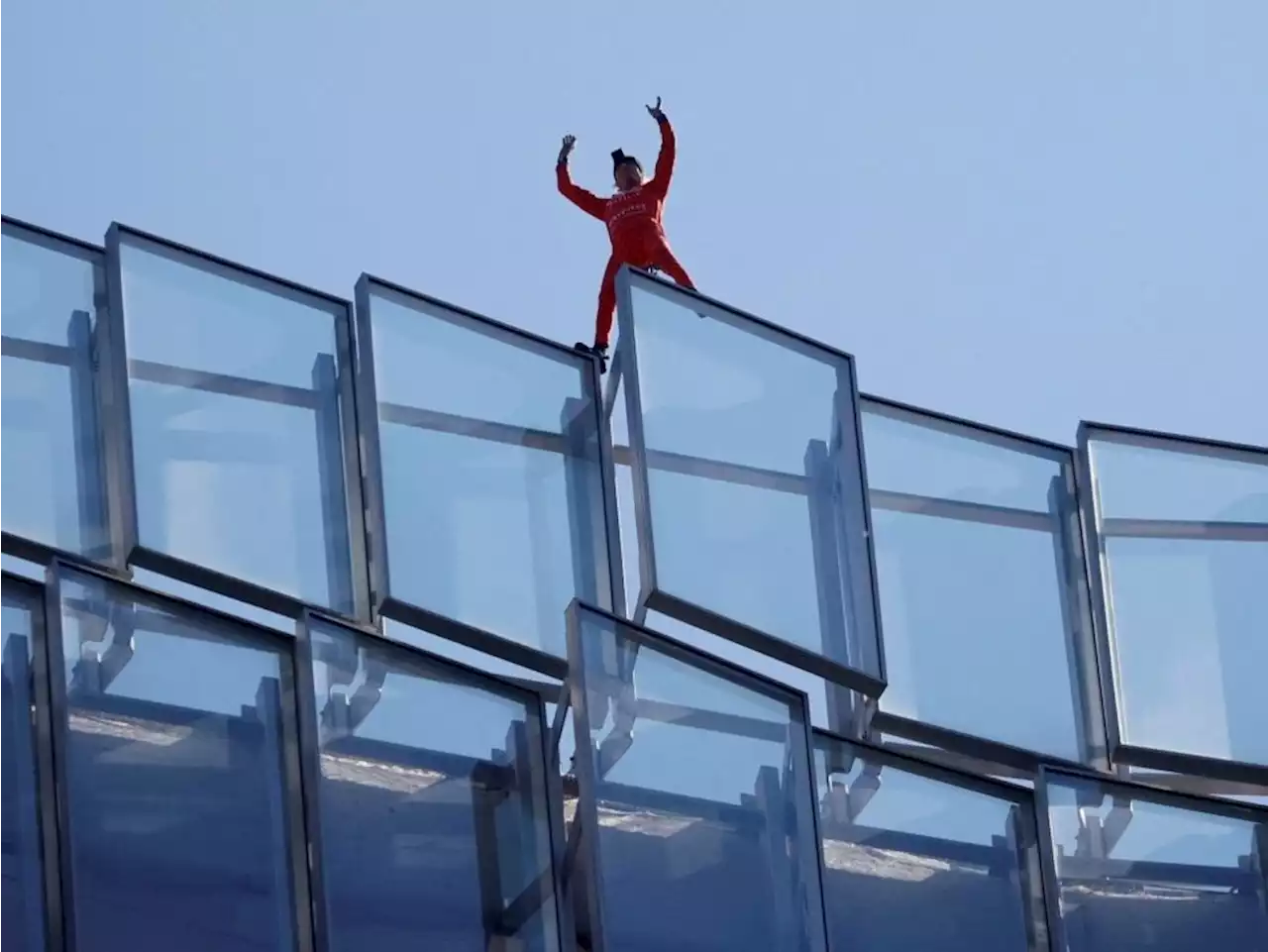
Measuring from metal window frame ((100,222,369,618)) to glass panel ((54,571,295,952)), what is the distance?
4.00ft

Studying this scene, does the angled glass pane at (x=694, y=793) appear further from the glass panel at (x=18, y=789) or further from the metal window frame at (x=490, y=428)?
the glass panel at (x=18, y=789)

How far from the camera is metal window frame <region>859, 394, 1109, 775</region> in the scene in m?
18.8

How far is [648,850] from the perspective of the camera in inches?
660

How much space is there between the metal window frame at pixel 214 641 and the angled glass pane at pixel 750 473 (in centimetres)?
199

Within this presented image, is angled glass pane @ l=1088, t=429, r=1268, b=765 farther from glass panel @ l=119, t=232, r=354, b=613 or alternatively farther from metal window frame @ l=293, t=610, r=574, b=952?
glass panel @ l=119, t=232, r=354, b=613

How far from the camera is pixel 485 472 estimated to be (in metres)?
18.3

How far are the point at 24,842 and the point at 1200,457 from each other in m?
6.32

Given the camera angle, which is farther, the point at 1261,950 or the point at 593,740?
the point at 1261,950

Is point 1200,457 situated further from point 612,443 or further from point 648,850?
point 648,850

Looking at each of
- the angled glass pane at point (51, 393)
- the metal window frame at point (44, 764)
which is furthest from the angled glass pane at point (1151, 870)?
the metal window frame at point (44, 764)

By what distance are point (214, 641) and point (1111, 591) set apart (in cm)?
474

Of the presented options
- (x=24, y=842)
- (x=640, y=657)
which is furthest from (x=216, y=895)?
(x=640, y=657)

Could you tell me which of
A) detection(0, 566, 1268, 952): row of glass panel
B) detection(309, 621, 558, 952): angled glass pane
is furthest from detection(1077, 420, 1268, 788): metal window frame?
detection(309, 621, 558, 952): angled glass pane

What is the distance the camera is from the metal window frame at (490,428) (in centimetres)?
1791
